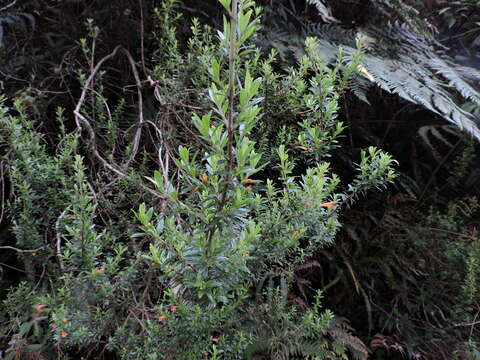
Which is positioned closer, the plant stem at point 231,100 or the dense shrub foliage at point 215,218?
the plant stem at point 231,100

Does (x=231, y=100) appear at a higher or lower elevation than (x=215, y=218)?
higher

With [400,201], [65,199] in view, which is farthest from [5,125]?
[400,201]

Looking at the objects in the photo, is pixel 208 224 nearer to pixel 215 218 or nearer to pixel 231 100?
pixel 215 218

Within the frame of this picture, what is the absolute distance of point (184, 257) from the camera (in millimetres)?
616

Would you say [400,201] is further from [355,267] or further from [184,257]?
[184,257]

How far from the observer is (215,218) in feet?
1.91

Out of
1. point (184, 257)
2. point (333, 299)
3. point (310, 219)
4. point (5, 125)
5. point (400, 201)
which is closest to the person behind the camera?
point (184, 257)

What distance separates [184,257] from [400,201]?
1469mm

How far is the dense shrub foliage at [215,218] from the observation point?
633mm

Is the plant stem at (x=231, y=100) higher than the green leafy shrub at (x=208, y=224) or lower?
higher

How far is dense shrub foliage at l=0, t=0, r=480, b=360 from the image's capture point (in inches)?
24.9

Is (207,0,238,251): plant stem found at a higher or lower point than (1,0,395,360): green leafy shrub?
higher

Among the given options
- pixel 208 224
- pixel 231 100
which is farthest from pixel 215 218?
pixel 231 100

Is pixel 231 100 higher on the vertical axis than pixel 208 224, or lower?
higher
